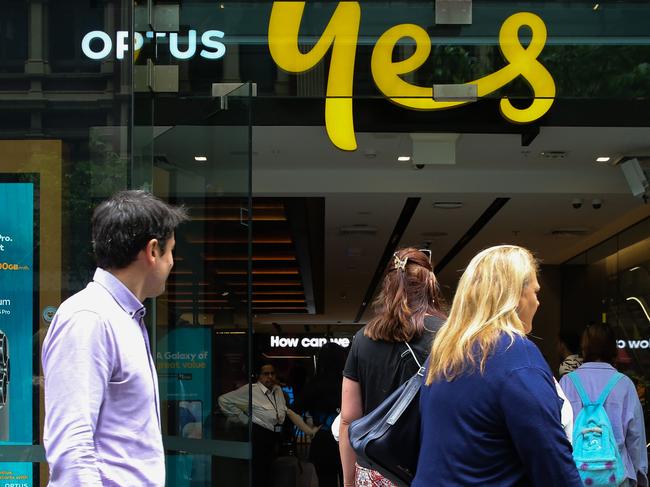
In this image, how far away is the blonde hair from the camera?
7.77 ft

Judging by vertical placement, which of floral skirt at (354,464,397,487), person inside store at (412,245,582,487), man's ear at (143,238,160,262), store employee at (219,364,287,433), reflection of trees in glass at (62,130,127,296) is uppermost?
reflection of trees in glass at (62,130,127,296)

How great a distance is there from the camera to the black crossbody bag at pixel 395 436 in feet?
8.84

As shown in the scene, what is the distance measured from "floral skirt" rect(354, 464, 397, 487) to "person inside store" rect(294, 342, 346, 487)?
3064 mm

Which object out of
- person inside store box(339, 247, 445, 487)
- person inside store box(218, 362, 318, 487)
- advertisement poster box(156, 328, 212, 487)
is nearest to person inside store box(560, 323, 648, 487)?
person inside store box(339, 247, 445, 487)

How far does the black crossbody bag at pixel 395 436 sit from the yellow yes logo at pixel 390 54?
333 cm

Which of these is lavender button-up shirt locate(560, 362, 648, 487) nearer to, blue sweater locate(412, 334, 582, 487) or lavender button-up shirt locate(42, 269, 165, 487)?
blue sweater locate(412, 334, 582, 487)

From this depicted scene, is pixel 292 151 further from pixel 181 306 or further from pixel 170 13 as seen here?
pixel 181 306

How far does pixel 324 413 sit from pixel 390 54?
8.64 ft

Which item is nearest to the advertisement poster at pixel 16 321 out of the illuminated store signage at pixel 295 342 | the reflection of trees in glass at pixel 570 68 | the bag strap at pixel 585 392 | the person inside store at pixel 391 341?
the person inside store at pixel 391 341

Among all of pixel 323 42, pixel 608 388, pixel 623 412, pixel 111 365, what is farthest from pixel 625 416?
pixel 111 365

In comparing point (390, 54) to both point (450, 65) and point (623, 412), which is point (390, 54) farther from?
point (623, 412)

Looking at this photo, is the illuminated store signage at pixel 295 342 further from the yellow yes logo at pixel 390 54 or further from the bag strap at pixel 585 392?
the bag strap at pixel 585 392

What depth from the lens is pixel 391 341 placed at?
3.50 metres

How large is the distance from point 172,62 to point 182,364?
5.82ft
